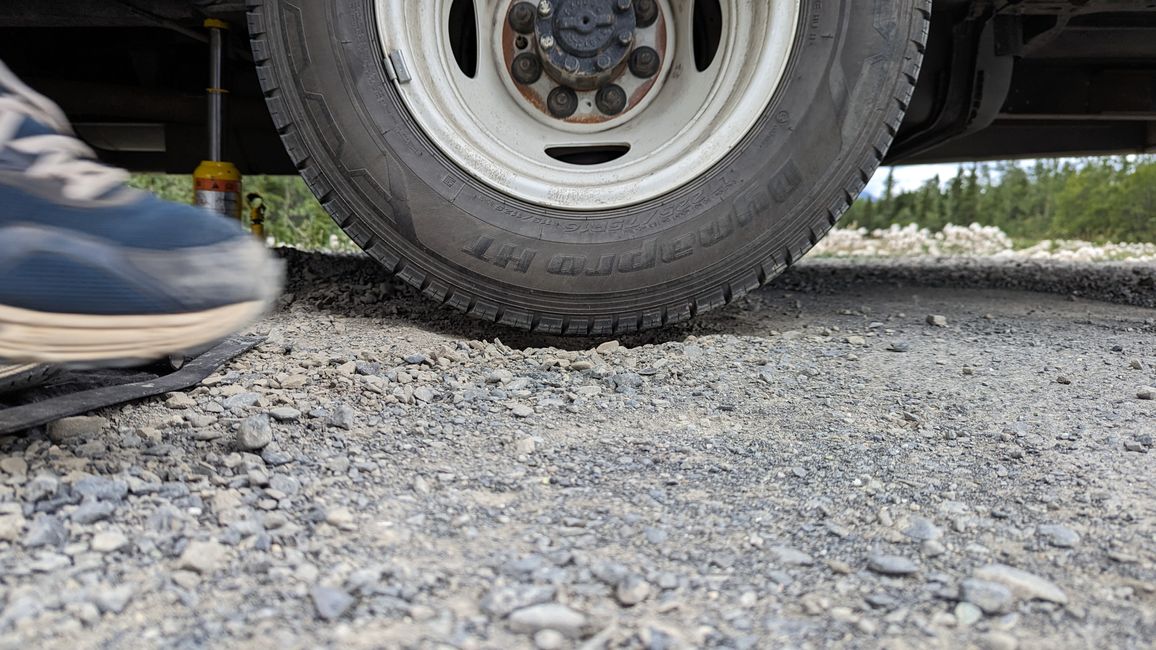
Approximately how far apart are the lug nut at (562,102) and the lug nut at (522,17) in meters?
0.14

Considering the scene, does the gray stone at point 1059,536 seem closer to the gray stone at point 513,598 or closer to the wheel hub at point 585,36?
the gray stone at point 513,598

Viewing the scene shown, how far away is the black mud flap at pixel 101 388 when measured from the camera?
3.61 ft

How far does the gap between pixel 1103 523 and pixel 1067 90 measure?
7.09 feet

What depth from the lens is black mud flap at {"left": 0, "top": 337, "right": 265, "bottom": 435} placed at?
1100 mm

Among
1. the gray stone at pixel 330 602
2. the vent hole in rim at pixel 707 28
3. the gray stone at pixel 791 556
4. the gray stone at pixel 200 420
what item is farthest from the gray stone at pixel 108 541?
the vent hole in rim at pixel 707 28

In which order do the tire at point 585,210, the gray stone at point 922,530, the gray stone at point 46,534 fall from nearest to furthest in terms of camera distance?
the gray stone at point 46,534
the gray stone at point 922,530
the tire at point 585,210

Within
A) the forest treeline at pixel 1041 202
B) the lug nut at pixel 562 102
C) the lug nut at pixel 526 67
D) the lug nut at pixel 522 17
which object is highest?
the lug nut at pixel 522 17

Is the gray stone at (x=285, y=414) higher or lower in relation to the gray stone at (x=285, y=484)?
lower

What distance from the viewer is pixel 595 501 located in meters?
1.04

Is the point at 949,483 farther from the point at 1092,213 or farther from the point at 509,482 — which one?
the point at 1092,213

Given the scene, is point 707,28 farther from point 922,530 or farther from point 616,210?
point 922,530

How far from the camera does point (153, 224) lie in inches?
40.2

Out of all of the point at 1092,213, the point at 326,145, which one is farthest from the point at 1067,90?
the point at 1092,213

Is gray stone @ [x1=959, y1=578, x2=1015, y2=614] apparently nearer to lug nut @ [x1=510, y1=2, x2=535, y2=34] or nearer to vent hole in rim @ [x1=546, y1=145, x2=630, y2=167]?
vent hole in rim @ [x1=546, y1=145, x2=630, y2=167]
